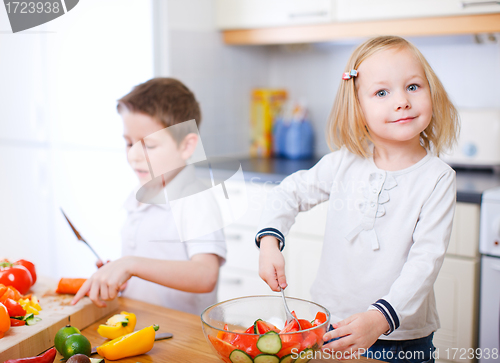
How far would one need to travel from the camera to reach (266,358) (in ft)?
1.92

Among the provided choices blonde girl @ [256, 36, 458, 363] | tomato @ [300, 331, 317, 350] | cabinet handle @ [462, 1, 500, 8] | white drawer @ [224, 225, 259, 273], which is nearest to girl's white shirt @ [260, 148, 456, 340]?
blonde girl @ [256, 36, 458, 363]

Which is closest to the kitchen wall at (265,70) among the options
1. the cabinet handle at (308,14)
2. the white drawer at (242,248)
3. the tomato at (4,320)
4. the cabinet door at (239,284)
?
the cabinet handle at (308,14)

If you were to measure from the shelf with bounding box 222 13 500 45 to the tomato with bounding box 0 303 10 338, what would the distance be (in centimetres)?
159

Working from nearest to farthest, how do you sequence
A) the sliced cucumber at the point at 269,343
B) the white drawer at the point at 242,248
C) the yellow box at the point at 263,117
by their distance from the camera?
the sliced cucumber at the point at 269,343, the white drawer at the point at 242,248, the yellow box at the point at 263,117

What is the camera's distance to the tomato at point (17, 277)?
89 centimetres

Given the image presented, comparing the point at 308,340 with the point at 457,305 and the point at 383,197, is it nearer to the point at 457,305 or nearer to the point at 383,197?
the point at 383,197

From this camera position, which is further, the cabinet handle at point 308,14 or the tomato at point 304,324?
the cabinet handle at point 308,14

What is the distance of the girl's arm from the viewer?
870 millimetres

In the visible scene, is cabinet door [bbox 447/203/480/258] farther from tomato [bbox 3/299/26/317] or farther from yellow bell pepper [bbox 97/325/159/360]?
tomato [bbox 3/299/26/317]

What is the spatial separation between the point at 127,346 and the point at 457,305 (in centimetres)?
120

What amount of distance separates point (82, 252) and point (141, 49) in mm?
989

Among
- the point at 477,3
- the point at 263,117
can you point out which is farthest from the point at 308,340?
the point at 263,117

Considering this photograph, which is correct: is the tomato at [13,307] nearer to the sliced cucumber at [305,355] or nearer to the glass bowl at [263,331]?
the glass bowl at [263,331]

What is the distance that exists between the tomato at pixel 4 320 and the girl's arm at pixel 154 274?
0.46ft
